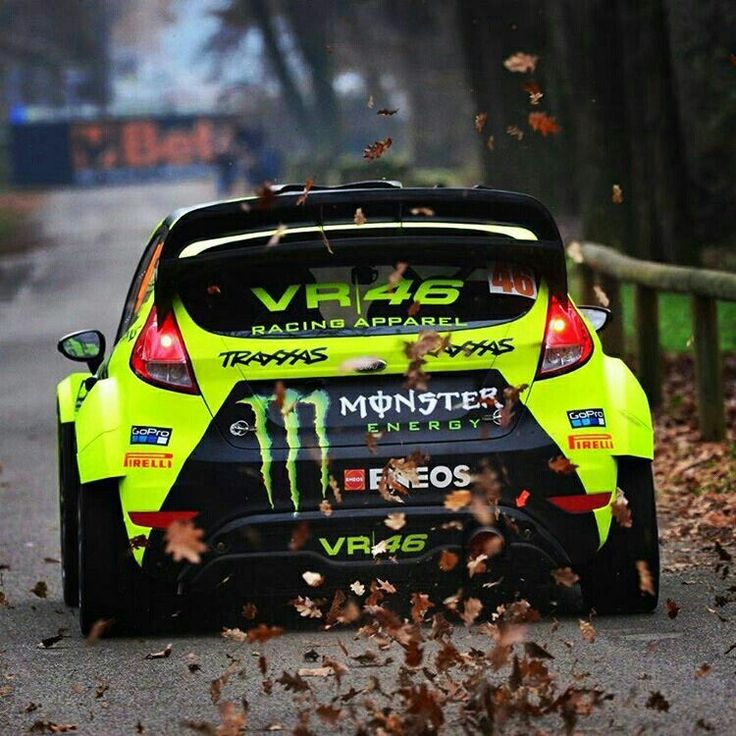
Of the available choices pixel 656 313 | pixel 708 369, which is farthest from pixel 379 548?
pixel 656 313

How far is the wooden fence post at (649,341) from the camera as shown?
45.8 feet

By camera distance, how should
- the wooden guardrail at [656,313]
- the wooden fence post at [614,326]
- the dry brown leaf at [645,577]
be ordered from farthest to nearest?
1. the wooden fence post at [614,326]
2. the wooden guardrail at [656,313]
3. the dry brown leaf at [645,577]

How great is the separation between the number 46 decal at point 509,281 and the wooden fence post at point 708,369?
4765mm

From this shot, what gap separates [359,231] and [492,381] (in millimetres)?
706

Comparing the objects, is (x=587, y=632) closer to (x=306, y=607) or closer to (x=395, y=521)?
(x=395, y=521)

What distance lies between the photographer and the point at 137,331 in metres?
7.63

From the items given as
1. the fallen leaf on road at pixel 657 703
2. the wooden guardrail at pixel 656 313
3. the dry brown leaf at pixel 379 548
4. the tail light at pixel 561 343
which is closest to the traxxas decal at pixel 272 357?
the dry brown leaf at pixel 379 548

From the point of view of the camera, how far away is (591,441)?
7.41 m

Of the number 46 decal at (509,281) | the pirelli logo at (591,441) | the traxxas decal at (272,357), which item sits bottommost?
the pirelli logo at (591,441)

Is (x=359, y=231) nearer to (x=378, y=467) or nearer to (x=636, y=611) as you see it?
(x=378, y=467)

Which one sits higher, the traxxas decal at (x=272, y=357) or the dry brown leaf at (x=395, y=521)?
the traxxas decal at (x=272, y=357)

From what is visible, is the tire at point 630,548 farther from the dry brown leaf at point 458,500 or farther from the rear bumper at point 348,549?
the dry brown leaf at point 458,500

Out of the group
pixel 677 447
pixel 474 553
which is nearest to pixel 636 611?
pixel 474 553

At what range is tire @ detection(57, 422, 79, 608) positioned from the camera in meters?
8.28
